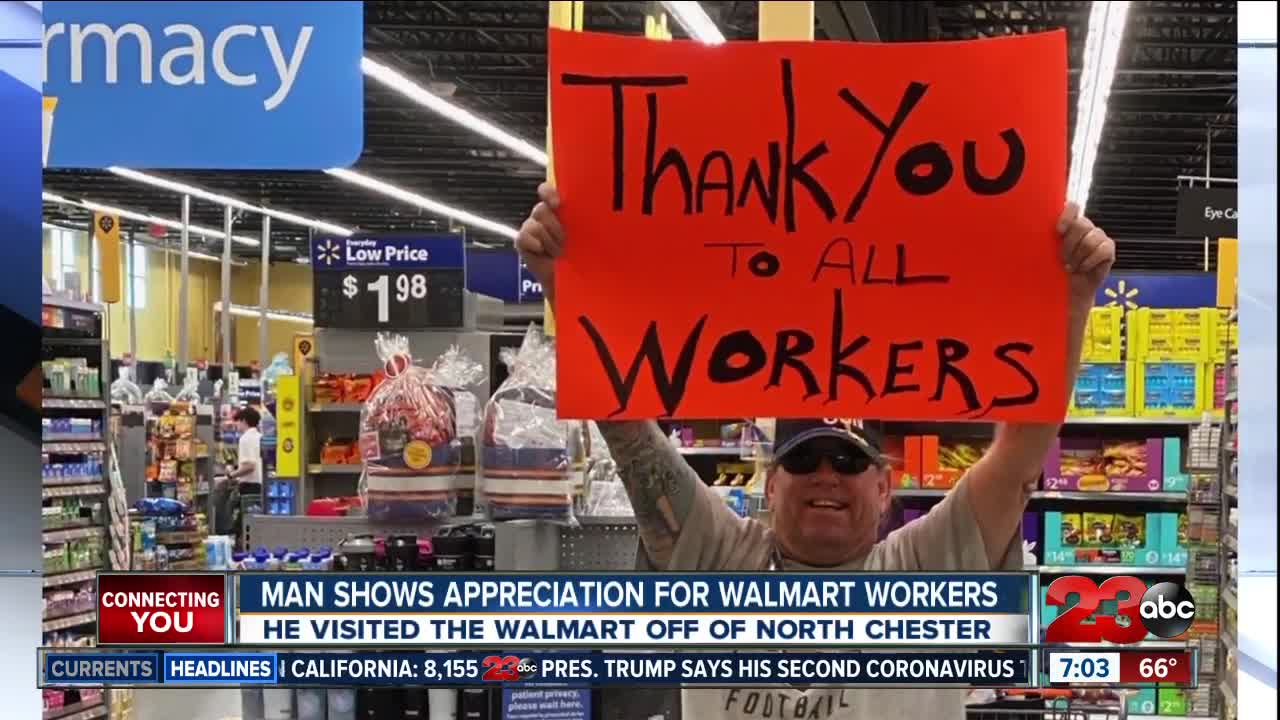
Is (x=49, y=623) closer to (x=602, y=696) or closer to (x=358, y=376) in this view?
(x=358, y=376)

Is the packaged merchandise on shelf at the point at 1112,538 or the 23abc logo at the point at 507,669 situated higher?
the 23abc logo at the point at 507,669

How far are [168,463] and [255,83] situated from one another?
9267 millimetres

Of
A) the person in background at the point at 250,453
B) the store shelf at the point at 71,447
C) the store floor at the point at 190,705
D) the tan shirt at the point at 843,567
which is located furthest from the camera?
the person in background at the point at 250,453

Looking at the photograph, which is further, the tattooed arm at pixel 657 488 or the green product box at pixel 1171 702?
the green product box at pixel 1171 702

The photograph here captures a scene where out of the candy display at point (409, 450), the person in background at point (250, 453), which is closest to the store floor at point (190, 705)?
the candy display at point (409, 450)

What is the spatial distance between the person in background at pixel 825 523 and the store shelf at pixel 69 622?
4043 millimetres

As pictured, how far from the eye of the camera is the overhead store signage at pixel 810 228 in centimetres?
139

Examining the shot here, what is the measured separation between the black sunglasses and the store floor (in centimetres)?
132

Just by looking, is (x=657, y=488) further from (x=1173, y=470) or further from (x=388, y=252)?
(x=1173, y=470)

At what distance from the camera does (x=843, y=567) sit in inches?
58.5

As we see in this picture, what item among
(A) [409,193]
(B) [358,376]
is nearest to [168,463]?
(A) [409,193]

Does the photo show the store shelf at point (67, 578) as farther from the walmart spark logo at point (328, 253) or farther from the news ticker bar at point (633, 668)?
the news ticker bar at point (633, 668)

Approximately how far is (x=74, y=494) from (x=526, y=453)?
10.7ft

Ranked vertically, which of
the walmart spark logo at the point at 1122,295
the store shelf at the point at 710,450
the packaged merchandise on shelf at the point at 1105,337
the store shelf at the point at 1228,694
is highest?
the walmart spark logo at the point at 1122,295
